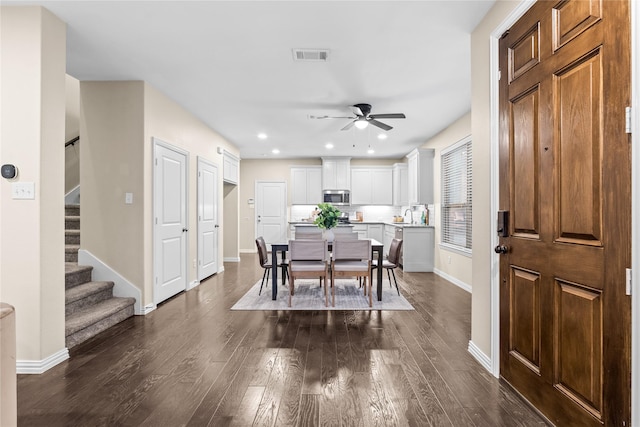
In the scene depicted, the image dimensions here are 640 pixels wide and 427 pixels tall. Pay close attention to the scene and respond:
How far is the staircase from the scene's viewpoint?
3.10 m

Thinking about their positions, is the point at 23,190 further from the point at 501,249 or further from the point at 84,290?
the point at 501,249

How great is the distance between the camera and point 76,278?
3.69 m

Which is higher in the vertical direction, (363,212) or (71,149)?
(71,149)

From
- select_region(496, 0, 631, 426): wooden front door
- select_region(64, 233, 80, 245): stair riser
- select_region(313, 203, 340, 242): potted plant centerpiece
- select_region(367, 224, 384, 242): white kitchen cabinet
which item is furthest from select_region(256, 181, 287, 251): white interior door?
A: select_region(496, 0, 631, 426): wooden front door

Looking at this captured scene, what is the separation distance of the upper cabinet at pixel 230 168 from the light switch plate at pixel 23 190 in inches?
173

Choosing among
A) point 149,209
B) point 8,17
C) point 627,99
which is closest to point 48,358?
point 149,209

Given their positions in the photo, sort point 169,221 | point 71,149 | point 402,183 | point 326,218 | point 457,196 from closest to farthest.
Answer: point 169,221, point 326,218, point 71,149, point 457,196, point 402,183

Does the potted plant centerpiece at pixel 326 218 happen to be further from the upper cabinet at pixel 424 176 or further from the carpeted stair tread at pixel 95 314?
the upper cabinet at pixel 424 176

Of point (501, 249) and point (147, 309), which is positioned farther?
point (147, 309)

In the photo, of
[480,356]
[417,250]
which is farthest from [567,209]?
[417,250]

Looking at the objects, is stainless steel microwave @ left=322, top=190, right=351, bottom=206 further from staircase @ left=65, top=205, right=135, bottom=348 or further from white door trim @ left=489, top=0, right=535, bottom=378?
white door trim @ left=489, top=0, right=535, bottom=378

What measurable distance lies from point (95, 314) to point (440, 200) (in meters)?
5.57

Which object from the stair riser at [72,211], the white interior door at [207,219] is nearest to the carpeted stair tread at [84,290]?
the stair riser at [72,211]

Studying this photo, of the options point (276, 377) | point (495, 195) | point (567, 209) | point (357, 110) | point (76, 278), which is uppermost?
point (357, 110)
